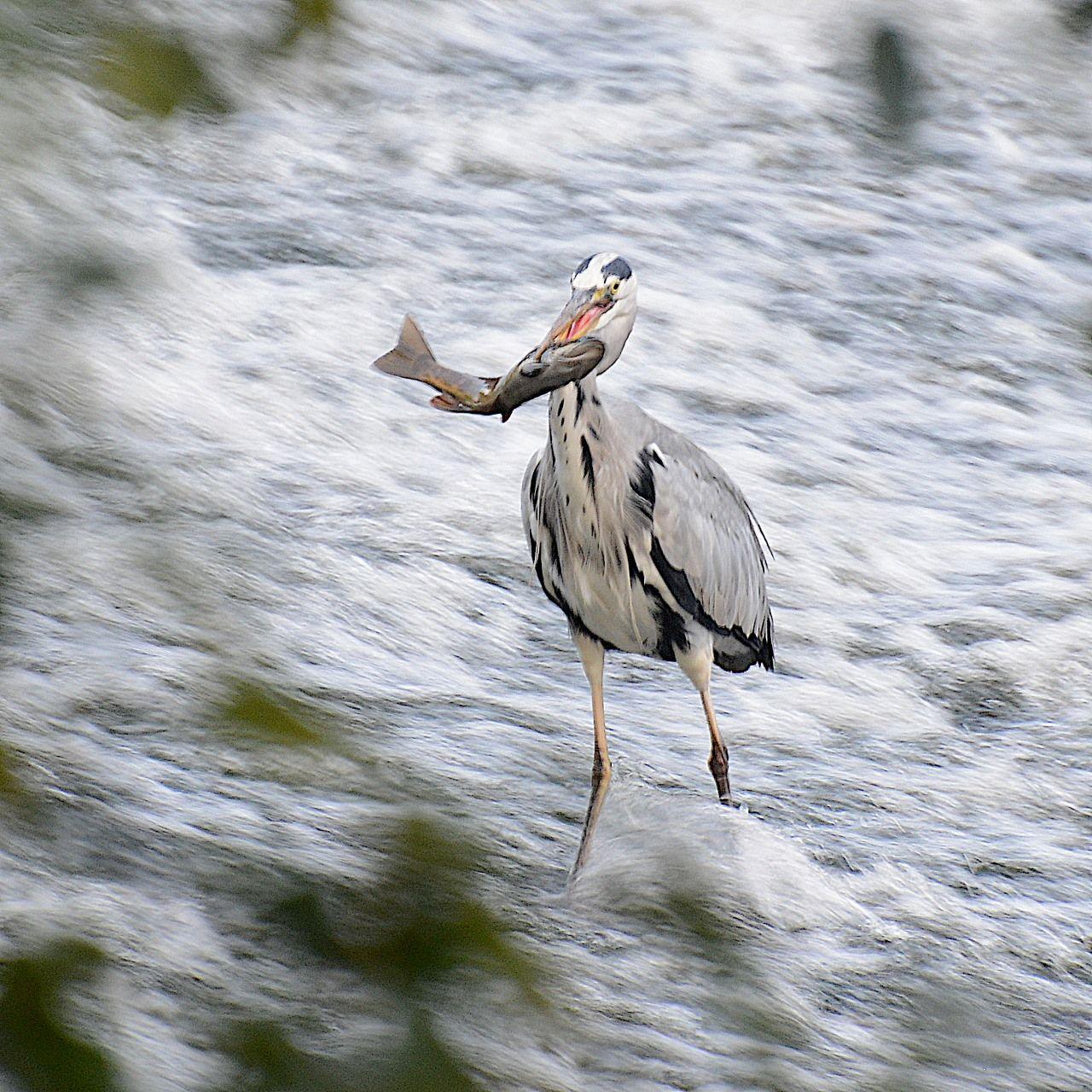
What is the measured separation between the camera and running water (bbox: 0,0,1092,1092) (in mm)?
3357

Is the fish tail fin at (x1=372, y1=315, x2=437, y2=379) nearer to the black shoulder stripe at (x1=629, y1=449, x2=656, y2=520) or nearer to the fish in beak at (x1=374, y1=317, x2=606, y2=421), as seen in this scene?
the fish in beak at (x1=374, y1=317, x2=606, y2=421)

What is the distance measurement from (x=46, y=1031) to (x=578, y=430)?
142 cm

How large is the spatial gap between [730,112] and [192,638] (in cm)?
456

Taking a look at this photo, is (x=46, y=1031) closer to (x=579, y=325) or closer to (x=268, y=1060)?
(x=268, y=1060)

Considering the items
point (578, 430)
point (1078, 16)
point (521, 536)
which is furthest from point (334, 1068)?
point (1078, 16)

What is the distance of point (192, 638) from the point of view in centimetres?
439

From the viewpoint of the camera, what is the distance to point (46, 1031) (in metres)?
2.83

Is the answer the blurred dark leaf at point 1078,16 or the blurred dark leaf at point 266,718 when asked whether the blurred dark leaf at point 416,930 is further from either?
the blurred dark leaf at point 1078,16

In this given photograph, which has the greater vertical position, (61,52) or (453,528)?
(61,52)

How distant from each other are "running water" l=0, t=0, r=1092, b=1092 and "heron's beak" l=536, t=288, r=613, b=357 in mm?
1204

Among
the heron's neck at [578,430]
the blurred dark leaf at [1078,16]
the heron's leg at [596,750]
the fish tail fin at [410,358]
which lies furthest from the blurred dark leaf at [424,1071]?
the blurred dark leaf at [1078,16]

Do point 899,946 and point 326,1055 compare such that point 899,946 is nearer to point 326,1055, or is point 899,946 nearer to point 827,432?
point 326,1055

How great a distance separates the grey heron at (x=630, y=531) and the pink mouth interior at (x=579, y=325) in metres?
0.05

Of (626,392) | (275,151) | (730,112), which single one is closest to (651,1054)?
(626,392)
